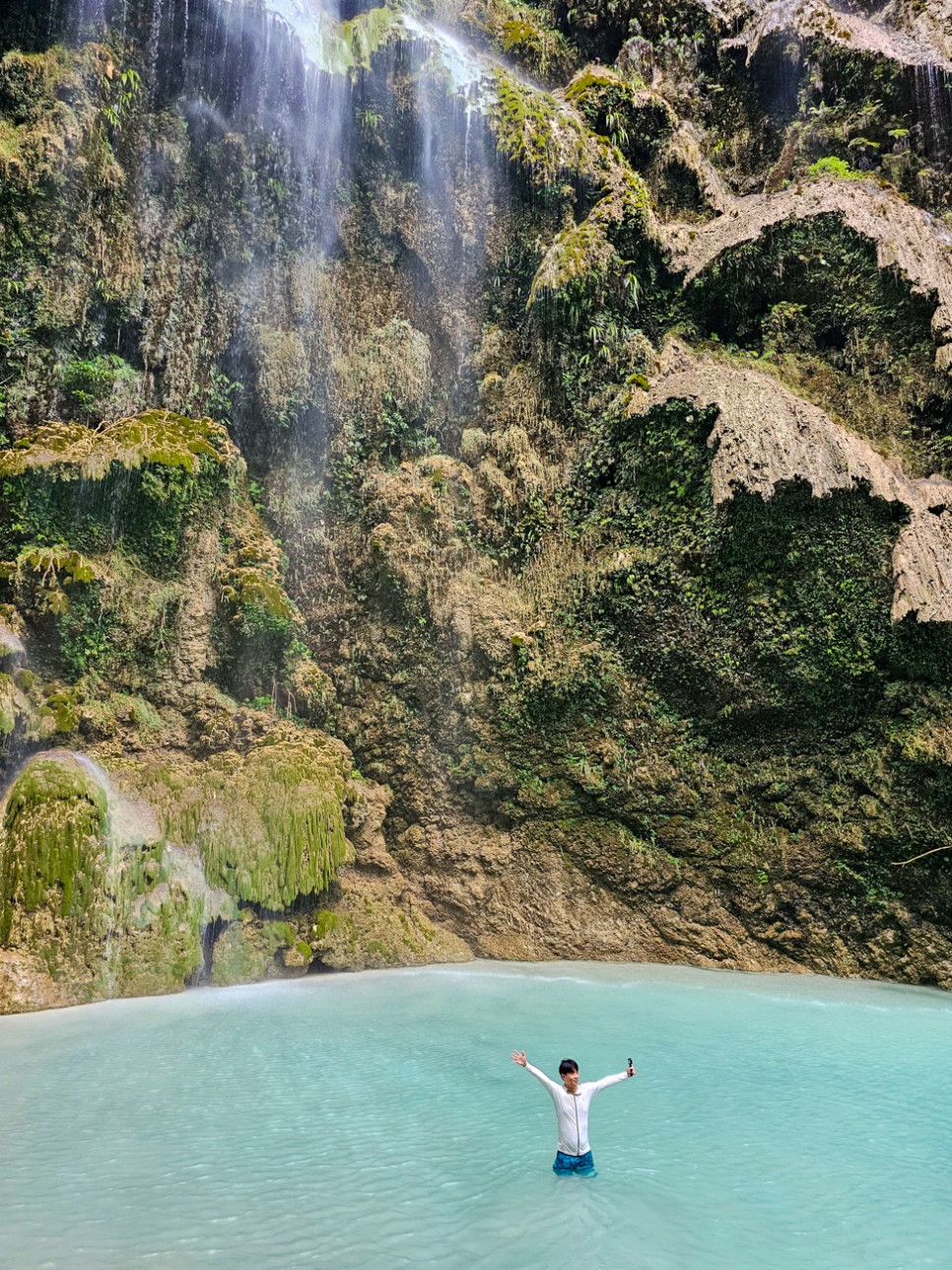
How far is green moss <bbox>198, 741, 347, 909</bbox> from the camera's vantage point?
11.2 metres

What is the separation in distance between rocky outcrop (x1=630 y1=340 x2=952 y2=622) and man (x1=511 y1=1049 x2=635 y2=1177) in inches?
317

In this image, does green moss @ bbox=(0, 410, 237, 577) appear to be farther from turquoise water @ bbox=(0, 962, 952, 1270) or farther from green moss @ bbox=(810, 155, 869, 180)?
green moss @ bbox=(810, 155, 869, 180)

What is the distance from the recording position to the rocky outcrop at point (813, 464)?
10.6 metres

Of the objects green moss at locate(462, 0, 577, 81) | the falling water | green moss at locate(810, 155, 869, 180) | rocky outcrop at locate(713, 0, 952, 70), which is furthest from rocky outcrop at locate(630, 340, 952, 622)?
green moss at locate(462, 0, 577, 81)

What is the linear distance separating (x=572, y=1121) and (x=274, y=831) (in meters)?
7.50

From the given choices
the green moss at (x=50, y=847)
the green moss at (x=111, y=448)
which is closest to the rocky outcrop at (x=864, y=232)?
the green moss at (x=111, y=448)

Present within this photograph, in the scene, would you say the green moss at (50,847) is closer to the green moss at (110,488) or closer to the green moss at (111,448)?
the green moss at (110,488)

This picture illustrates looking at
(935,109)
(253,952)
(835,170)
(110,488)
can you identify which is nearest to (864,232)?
(835,170)

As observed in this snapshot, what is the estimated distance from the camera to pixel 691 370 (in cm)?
1260

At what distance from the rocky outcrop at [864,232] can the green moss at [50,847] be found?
11828mm

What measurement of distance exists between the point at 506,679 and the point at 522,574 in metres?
1.71

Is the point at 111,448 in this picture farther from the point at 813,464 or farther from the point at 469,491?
the point at 813,464

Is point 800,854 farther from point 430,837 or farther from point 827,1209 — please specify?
point 827,1209

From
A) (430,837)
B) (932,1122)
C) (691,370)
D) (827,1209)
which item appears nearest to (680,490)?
(691,370)
